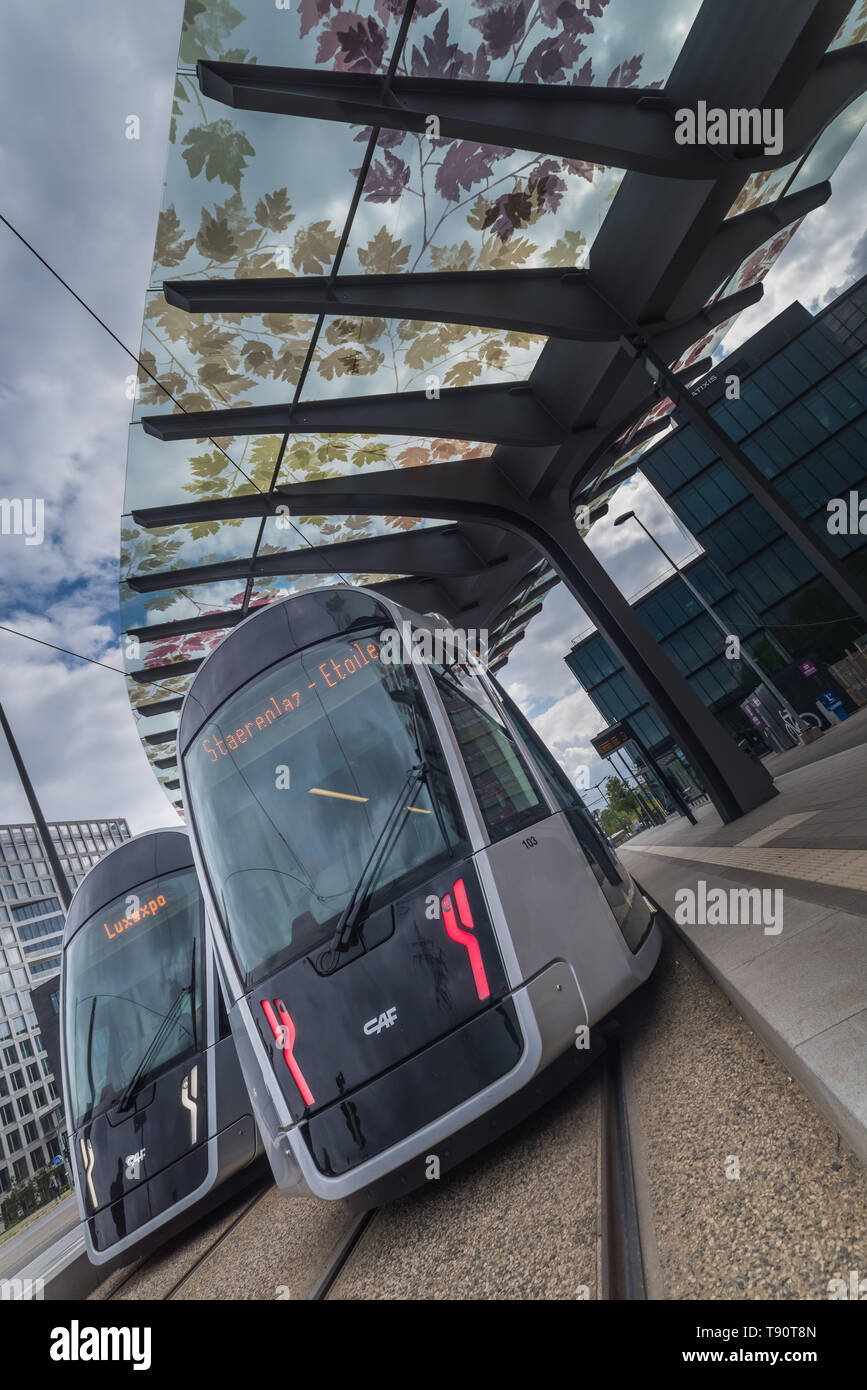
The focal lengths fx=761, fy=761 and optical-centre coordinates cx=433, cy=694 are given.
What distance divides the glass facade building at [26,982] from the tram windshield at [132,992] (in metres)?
73.0

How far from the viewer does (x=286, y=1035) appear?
3680mm

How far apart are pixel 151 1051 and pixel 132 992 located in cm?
56

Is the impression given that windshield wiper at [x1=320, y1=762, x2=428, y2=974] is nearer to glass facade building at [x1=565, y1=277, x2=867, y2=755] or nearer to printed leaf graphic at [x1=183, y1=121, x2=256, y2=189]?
printed leaf graphic at [x1=183, y1=121, x2=256, y2=189]

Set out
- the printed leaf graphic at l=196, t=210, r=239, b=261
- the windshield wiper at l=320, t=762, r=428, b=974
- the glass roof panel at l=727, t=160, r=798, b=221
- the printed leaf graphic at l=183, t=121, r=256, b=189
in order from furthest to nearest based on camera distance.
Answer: the glass roof panel at l=727, t=160, r=798, b=221 → the printed leaf graphic at l=196, t=210, r=239, b=261 → the printed leaf graphic at l=183, t=121, r=256, b=189 → the windshield wiper at l=320, t=762, r=428, b=974

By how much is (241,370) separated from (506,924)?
7.02 metres

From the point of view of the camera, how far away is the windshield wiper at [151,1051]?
567 cm

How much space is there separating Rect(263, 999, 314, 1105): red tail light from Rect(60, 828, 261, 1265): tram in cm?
243

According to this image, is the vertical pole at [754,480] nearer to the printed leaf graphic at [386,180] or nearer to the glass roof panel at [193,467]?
the printed leaf graphic at [386,180]

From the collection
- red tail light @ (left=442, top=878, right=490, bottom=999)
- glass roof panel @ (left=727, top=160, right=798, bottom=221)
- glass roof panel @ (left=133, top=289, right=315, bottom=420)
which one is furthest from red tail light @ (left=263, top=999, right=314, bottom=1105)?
glass roof panel @ (left=727, top=160, right=798, bottom=221)

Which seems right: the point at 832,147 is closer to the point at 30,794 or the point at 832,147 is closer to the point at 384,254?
the point at 384,254

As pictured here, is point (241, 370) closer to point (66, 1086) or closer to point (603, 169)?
point (603, 169)

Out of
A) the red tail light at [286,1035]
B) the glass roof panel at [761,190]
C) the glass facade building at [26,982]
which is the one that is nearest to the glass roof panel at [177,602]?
the glass roof panel at [761,190]

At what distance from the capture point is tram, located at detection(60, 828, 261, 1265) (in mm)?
5371

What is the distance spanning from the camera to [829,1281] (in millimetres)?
1813
